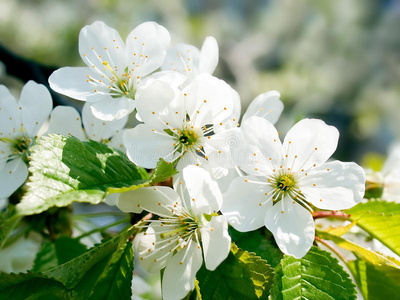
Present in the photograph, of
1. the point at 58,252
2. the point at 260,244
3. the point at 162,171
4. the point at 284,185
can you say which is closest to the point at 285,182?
the point at 284,185

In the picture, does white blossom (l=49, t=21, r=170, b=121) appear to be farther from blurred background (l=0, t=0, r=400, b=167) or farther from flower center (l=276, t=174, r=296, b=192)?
blurred background (l=0, t=0, r=400, b=167)

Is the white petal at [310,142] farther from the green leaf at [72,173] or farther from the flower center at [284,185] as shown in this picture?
the green leaf at [72,173]

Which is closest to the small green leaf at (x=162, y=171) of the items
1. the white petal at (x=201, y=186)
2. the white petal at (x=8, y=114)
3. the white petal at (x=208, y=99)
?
the white petal at (x=201, y=186)

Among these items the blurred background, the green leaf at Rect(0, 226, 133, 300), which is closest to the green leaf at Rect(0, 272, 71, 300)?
the green leaf at Rect(0, 226, 133, 300)

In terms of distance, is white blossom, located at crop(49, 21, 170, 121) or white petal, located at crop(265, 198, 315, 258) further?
white blossom, located at crop(49, 21, 170, 121)

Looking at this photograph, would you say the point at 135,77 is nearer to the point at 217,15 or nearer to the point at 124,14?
the point at 124,14

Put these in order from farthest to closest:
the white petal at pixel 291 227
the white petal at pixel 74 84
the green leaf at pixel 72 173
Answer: the white petal at pixel 74 84 → the white petal at pixel 291 227 → the green leaf at pixel 72 173
